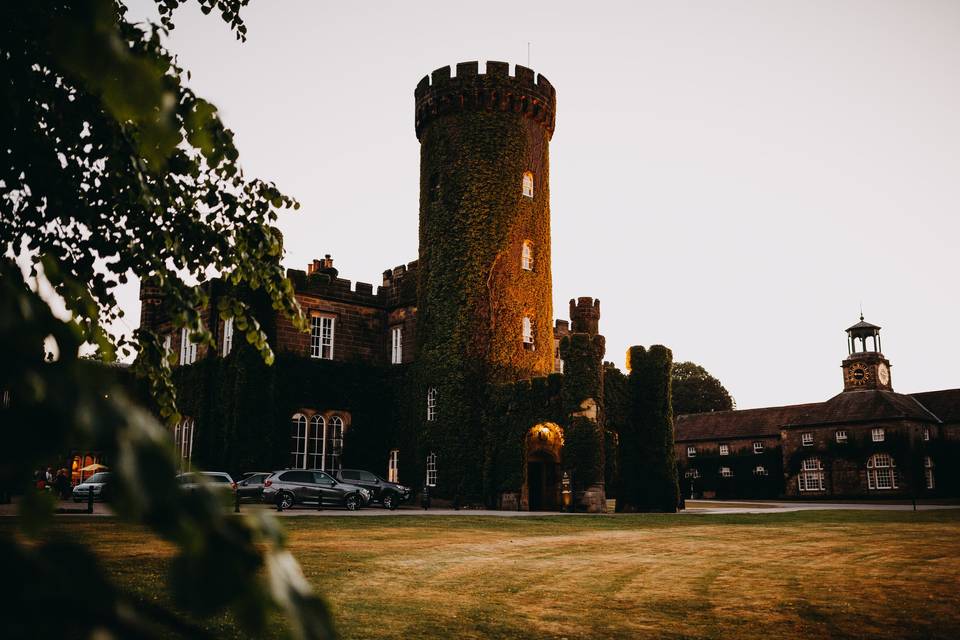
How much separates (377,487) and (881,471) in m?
44.8

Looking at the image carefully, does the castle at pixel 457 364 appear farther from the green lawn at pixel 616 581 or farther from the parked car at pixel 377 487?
the green lawn at pixel 616 581

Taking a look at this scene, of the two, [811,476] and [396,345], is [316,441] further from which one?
[811,476]

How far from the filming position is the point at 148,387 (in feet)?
19.5

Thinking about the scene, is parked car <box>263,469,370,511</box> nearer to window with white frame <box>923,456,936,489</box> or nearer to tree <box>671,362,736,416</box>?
window with white frame <box>923,456,936,489</box>

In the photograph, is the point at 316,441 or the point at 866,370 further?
the point at 866,370

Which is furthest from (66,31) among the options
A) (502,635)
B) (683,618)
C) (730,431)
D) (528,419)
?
(730,431)

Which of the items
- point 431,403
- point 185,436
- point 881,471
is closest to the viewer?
point 431,403

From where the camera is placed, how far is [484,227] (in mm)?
33594

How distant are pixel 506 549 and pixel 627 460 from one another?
18.6 m

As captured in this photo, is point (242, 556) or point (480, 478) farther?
point (480, 478)

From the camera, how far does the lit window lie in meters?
34.3

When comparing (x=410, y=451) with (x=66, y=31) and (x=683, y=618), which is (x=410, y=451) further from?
(x=66, y=31)

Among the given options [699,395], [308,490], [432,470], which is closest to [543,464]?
[432,470]

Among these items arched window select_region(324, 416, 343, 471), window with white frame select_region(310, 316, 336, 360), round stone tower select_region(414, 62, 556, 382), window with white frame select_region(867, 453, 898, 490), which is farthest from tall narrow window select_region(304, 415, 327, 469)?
window with white frame select_region(867, 453, 898, 490)
